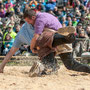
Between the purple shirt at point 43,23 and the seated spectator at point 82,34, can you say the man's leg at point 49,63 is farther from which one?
the seated spectator at point 82,34

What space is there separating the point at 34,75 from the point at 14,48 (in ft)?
3.37

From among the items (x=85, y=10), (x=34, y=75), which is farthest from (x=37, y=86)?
(x=85, y=10)

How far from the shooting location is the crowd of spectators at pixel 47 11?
34.2 ft

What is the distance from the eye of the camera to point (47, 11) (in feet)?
43.0

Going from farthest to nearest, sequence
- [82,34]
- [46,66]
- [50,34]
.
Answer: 1. [82,34]
2. [46,66]
3. [50,34]

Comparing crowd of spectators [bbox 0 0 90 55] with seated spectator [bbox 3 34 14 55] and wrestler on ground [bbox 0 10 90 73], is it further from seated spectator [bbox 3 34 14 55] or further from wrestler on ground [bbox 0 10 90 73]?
wrestler on ground [bbox 0 10 90 73]

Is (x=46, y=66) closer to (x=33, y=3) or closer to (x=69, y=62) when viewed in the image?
(x=69, y=62)

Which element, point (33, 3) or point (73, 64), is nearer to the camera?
point (73, 64)

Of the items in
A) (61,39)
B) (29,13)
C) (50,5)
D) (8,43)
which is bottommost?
(8,43)

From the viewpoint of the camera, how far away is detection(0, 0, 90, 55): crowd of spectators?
10422 millimetres

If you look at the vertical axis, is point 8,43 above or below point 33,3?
below

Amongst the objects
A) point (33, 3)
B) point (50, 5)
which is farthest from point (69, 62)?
point (33, 3)

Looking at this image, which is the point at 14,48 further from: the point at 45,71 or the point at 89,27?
the point at 89,27

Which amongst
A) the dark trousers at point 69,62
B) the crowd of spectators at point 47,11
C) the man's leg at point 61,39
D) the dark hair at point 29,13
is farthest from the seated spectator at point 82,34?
the dark hair at point 29,13
